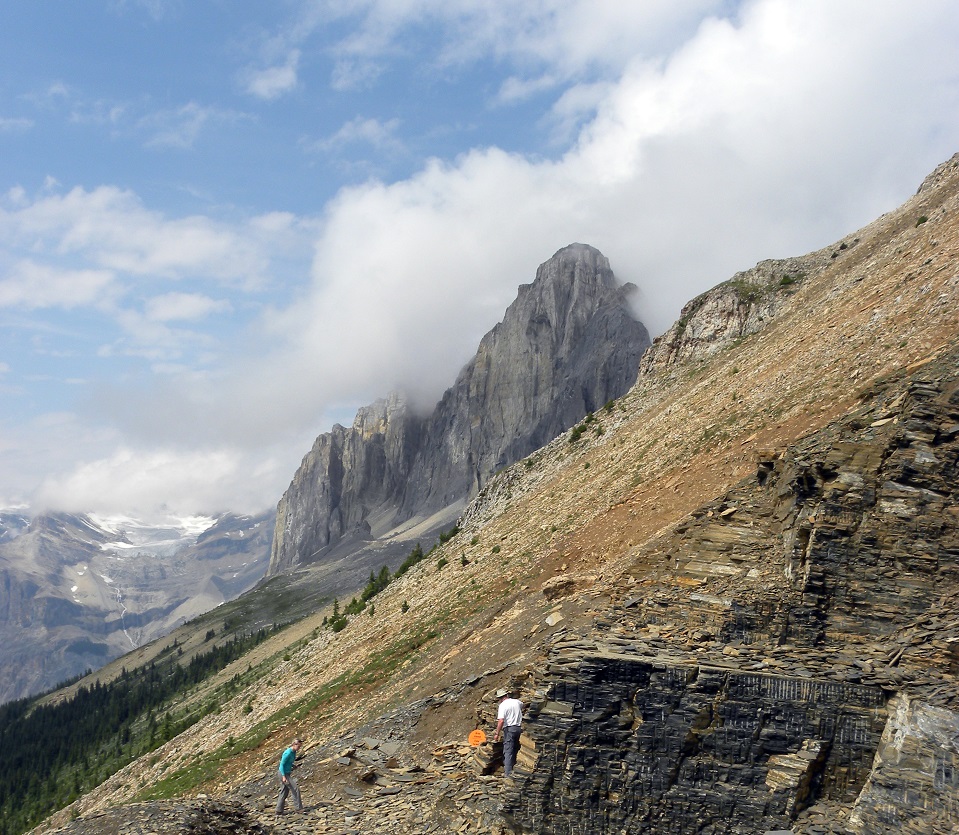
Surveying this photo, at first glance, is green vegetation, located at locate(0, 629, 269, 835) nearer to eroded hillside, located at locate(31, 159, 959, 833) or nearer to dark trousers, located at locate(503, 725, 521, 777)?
eroded hillside, located at locate(31, 159, 959, 833)

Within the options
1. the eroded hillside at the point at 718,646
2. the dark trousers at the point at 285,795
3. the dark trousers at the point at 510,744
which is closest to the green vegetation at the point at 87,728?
the eroded hillside at the point at 718,646

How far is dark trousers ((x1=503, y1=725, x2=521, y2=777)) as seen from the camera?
53.4ft

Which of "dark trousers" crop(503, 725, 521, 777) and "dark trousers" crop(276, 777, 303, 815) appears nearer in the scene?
"dark trousers" crop(503, 725, 521, 777)

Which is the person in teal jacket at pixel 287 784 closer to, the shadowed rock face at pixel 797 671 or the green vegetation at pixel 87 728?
the shadowed rock face at pixel 797 671

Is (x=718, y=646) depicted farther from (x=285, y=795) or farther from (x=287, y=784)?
(x=285, y=795)

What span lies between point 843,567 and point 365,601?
41.8 metres

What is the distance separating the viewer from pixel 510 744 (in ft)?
54.1

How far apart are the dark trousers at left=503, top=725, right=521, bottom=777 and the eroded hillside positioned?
87 cm

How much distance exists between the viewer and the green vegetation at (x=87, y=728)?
9262 cm

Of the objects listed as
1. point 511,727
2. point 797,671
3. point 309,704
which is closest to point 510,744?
point 511,727

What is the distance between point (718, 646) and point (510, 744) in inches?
201

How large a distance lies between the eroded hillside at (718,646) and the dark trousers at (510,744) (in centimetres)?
87

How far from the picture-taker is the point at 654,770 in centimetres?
1434

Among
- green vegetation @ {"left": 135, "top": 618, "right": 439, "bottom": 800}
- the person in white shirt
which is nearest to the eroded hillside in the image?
green vegetation @ {"left": 135, "top": 618, "right": 439, "bottom": 800}
